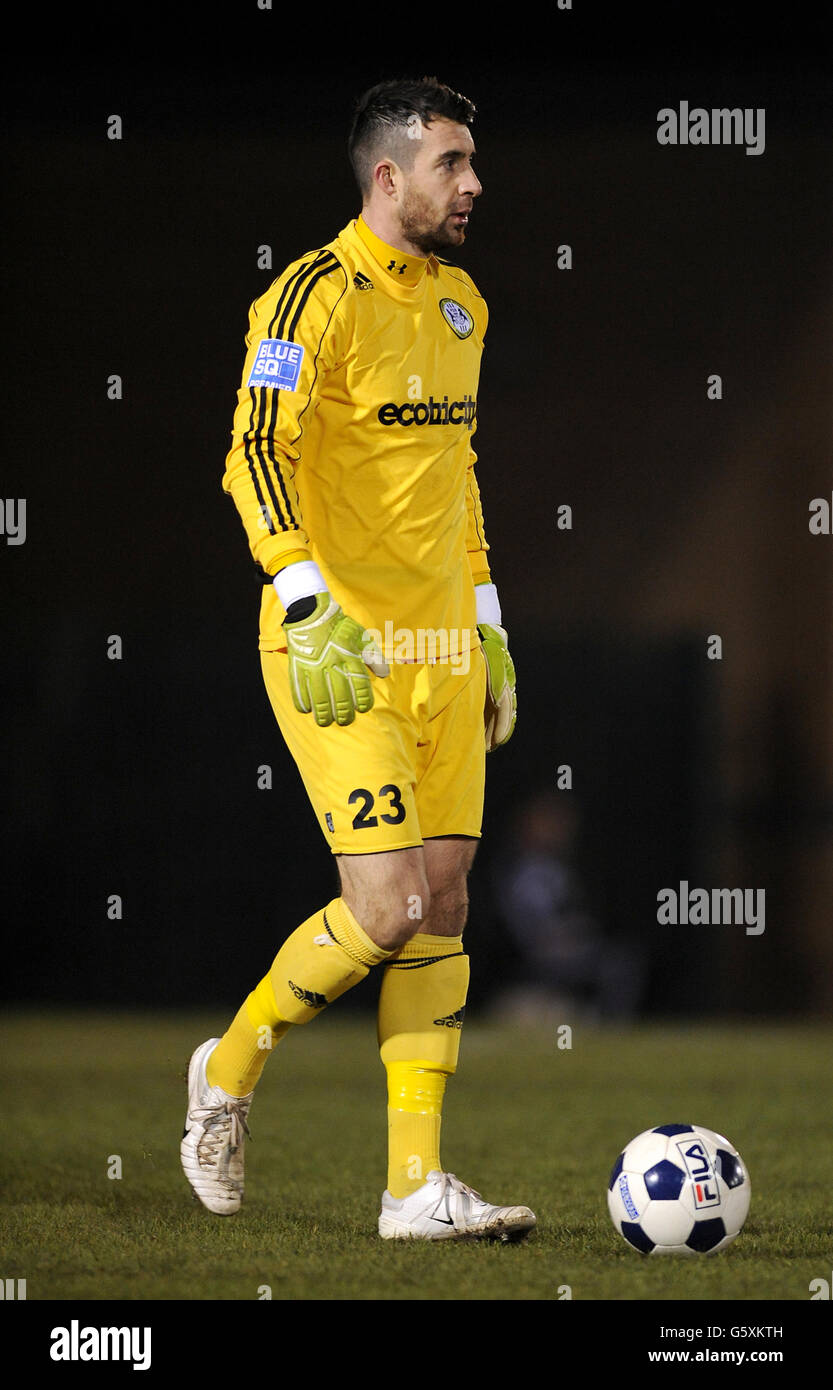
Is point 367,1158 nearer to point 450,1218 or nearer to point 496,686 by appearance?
point 450,1218

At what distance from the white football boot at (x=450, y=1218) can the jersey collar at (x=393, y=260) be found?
70.6 inches

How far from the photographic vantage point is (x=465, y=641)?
3.53 metres

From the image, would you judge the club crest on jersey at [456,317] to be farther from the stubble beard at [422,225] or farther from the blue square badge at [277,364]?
the blue square badge at [277,364]

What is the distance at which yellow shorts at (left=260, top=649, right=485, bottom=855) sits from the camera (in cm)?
320

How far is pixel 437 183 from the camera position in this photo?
3.37 m

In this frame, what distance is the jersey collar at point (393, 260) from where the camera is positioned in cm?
341

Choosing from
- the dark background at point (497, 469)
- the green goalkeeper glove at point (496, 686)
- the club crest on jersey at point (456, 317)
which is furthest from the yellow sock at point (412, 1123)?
the dark background at point (497, 469)

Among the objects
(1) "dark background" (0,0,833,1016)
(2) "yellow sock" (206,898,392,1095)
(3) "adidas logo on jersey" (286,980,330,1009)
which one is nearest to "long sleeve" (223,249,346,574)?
(2) "yellow sock" (206,898,392,1095)

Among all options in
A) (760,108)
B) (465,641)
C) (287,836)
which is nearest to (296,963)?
(465,641)

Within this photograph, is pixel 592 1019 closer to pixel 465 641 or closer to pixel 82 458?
pixel 82 458

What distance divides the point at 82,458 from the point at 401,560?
22.5 ft

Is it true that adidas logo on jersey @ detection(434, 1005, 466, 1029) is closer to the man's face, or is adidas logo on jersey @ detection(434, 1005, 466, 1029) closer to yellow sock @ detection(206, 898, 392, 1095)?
yellow sock @ detection(206, 898, 392, 1095)

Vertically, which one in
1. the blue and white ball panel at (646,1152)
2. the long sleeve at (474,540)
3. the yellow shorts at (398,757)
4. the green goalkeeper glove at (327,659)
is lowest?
the blue and white ball panel at (646,1152)

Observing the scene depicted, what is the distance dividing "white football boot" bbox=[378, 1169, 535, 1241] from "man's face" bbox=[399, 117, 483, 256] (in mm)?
1863
